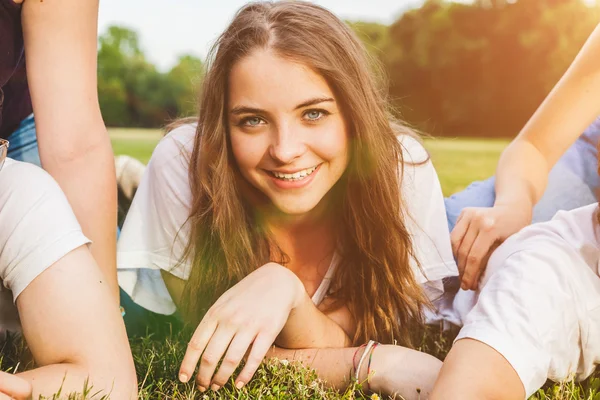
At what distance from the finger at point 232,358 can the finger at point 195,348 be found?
7 centimetres

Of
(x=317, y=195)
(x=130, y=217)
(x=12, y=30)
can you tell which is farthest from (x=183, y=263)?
(x=12, y=30)

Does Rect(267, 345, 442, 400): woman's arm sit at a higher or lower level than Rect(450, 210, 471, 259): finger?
lower

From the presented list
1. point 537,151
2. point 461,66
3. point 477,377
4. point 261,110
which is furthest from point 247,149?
point 461,66

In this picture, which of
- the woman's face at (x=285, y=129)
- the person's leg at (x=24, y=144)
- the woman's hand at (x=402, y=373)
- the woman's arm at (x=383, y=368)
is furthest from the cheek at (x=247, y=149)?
the person's leg at (x=24, y=144)

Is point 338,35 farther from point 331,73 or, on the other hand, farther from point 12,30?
point 12,30

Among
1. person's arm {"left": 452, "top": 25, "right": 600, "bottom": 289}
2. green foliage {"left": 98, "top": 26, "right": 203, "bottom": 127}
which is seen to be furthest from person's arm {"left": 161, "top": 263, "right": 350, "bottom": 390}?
green foliage {"left": 98, "top": 26, "right": 203, "bottom": 127}

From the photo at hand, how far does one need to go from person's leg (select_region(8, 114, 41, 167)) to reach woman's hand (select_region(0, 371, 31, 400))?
1647mm

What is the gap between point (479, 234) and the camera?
2.87m

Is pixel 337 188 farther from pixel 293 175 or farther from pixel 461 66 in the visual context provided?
pixel 461 66

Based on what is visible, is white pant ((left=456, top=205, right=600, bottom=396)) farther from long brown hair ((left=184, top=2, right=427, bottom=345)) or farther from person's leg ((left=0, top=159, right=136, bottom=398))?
person's leg ((left=0, top=159, right=136, bottom=398))

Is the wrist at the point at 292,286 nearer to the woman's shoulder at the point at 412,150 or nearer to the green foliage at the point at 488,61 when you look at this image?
the woman's shoulder at the point at 412,150

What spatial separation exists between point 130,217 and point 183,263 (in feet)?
0.98

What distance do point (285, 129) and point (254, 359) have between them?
0.85m

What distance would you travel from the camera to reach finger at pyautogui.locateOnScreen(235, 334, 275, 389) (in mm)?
1981
